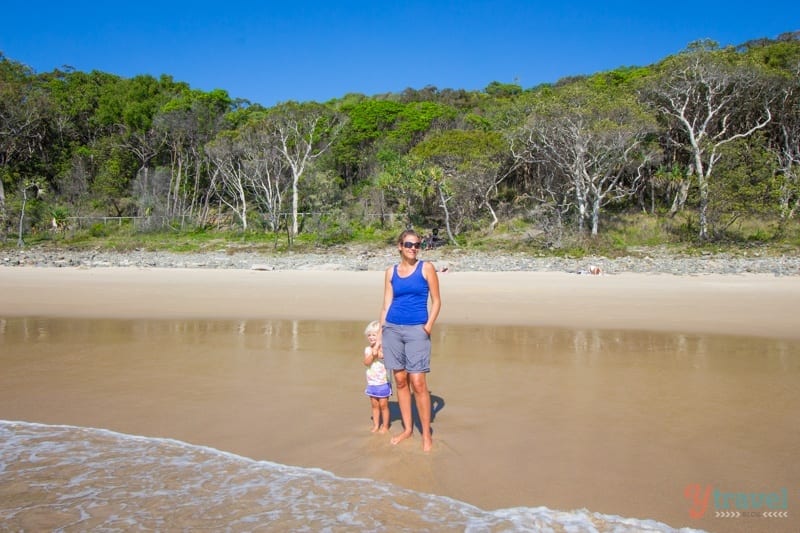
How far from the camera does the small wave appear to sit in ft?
9.73

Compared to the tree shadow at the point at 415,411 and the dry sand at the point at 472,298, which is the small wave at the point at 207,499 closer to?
the tree shadow at the point at 415,411

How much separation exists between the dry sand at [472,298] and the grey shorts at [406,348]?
514 cm

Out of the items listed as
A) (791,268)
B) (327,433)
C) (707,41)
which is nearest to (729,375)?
(327,433)

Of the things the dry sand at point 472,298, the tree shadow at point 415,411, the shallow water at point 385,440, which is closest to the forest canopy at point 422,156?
the dry sand at point 472,298

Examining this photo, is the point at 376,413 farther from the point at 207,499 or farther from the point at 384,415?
the point at 207,499

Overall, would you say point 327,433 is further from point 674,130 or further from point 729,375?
point 674,130

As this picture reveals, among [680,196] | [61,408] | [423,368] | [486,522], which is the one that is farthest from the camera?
[680,196]

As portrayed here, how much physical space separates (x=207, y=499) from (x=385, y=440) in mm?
1340

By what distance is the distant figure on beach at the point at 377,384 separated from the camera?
419cm

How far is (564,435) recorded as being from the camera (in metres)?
4.13

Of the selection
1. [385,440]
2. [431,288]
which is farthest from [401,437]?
[431,288]

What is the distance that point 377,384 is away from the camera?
13.8 feet

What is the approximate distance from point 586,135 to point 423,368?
868 inches

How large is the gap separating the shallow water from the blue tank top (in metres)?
0.92
